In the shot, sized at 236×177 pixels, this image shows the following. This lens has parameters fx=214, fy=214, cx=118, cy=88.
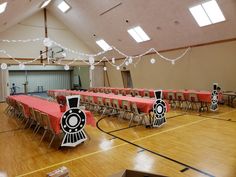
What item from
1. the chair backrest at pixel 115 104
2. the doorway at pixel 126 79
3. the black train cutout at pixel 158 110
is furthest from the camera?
the doorway at pixel 126 79

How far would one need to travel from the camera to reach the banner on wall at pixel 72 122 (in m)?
4.36

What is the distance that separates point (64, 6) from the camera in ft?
43.0

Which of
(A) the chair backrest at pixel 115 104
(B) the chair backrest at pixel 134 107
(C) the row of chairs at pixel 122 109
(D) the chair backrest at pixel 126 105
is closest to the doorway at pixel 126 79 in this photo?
(C) the row of chairs at pixel 122 109

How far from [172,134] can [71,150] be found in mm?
2449

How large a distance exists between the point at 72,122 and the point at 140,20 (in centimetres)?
746

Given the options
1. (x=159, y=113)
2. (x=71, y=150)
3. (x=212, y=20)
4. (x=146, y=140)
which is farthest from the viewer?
(x=212, y=20)

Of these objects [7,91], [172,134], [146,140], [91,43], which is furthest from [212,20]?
[7,91]

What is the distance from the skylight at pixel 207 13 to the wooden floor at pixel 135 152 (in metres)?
4.45

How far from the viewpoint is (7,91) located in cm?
1373

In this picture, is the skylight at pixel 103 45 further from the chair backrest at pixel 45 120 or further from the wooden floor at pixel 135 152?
the chair backrest at pixel 45 120

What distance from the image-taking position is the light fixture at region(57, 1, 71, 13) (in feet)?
41.6

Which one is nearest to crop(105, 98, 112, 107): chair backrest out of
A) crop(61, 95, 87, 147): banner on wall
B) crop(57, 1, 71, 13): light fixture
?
crop(61, 95, 87, 147): banner on wall

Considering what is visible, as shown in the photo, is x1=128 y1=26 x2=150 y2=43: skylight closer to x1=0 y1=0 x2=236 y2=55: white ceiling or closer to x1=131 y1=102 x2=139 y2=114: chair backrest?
x1=0 y1=0 x2=236 y2=55: white ceiling

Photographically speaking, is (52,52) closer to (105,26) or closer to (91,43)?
(91,43)
